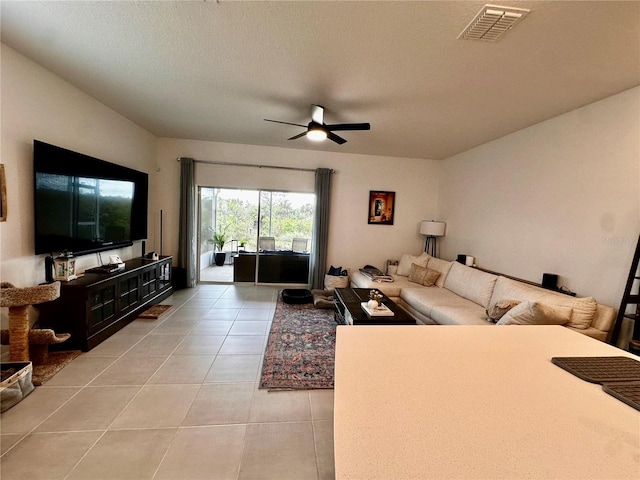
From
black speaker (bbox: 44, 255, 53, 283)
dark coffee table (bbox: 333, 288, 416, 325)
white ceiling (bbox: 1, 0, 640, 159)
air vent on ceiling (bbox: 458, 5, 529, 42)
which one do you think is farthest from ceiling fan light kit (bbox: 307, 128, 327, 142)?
black speaker (bbox: 44, 255, 53, 283)

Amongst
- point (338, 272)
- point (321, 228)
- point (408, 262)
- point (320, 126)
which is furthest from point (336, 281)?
point (320, 126)

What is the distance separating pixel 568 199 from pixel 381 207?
9.87ft

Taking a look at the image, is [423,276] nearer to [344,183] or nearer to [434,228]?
[434,228]

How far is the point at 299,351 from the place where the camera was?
2.81 m

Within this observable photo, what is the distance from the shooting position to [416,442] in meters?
0.63

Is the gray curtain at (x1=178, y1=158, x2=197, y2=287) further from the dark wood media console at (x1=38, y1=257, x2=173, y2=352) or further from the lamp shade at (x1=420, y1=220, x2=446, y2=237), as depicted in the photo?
the lamp shade at (x1=420, y1=220, x2=446, y2=237)

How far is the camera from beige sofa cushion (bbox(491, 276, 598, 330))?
235 centimetres

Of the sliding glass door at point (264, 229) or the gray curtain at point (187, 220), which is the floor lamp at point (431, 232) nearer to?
the sliding glass door at point (264, 229)

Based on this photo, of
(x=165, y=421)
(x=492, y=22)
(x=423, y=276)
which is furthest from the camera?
(x=423, y=276)

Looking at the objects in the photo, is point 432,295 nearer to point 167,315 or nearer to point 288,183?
point 288,183

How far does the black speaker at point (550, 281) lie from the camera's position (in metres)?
2.97

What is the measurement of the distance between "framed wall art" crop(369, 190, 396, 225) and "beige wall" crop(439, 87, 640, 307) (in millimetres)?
1623

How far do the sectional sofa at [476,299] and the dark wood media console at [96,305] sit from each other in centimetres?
338

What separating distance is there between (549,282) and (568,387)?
2.73m
